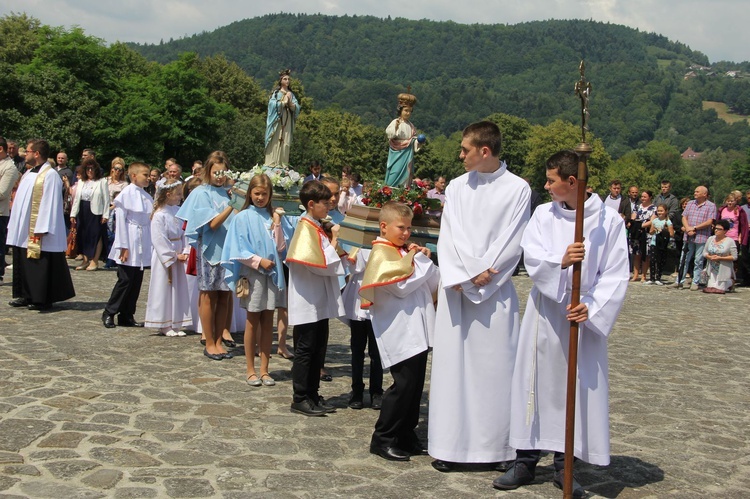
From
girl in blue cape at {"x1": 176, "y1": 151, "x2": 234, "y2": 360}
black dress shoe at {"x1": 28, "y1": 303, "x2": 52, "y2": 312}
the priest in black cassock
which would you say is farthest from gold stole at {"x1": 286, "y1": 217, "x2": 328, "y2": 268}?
black dress shoe at {"x1": 28, "y1": 303, "x2": 52, "y2": 312}

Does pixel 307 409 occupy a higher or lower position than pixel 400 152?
lower

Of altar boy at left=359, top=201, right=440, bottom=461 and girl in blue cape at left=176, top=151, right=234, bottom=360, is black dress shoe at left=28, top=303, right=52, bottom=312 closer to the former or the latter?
girl in blue cape at left=176, top=151, right=234, bottom=360

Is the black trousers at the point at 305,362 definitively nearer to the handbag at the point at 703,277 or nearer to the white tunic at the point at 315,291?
the white tunic at the point at 315,291

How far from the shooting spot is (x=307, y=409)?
7363 millimetres

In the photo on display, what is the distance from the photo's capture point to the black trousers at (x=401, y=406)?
629 centimetres

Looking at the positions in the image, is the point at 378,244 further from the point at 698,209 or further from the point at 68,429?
the point at 698,209

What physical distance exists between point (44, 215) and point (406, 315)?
6.96m

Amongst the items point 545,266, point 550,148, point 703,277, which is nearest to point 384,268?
point 545,266

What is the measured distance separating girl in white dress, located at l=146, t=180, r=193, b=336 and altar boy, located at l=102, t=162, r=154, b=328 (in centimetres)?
39

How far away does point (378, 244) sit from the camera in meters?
6.57

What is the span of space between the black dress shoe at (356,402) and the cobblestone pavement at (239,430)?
7 cm

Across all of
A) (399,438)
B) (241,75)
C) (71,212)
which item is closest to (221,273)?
(399,438)

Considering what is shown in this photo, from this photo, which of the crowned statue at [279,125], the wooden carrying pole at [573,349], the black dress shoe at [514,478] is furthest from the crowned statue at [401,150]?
the wooden carrying pole at [573,349]

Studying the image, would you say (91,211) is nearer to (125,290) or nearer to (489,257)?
(125,290)
